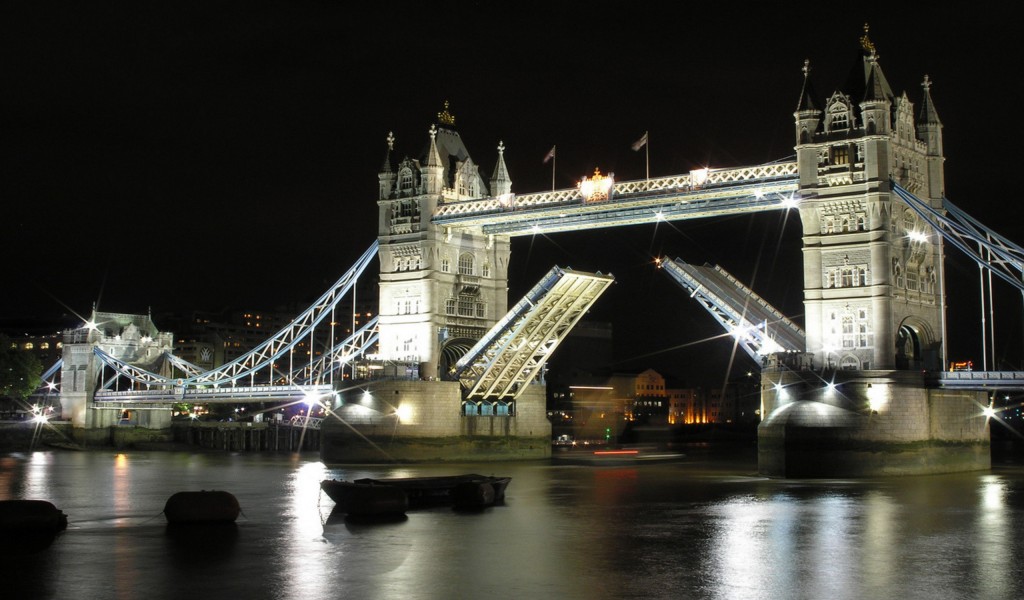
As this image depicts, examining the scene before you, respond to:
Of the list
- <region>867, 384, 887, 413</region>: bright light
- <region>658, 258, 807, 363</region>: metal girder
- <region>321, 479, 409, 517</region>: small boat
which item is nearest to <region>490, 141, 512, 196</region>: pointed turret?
<region>658, 258, 807, 363</region>: metal girder

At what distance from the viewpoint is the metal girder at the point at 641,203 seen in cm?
4316

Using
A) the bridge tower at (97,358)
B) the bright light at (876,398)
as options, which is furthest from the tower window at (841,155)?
the bridge tower at (97,358)

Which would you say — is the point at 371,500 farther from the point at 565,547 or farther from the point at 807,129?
the point at 807,129

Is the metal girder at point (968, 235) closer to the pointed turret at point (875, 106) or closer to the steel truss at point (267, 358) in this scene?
the pointed turret at point (875, 106)

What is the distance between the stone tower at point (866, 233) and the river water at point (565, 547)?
719cm

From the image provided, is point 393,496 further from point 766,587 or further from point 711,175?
point 711,175

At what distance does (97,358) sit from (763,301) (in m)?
48.6

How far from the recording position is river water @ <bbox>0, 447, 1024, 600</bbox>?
16625 millimetres

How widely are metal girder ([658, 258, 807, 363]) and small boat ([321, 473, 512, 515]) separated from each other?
1575 cm


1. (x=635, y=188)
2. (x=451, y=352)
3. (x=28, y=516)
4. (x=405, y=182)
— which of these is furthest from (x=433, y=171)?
(x=28, y=516)

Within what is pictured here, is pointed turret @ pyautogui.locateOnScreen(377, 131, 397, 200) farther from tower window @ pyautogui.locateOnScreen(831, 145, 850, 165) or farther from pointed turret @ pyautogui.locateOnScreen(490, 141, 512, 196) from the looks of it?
tower window @ pyautogui.locateOnScreen(831, 145, 850, 165)

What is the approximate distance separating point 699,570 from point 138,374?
6786 cm

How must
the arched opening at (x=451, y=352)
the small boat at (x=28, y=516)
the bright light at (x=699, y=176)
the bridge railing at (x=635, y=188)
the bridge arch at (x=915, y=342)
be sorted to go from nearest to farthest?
1. the small boat at (x=28, y=516)
2. the bridge arch at (x=915, y=342)
3. the bridge railing at (x=635, y=188)
4. the bright light at (x=699, y=176)
5. the arched opening at (x=451, y=352)

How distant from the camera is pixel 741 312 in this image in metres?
43.8
